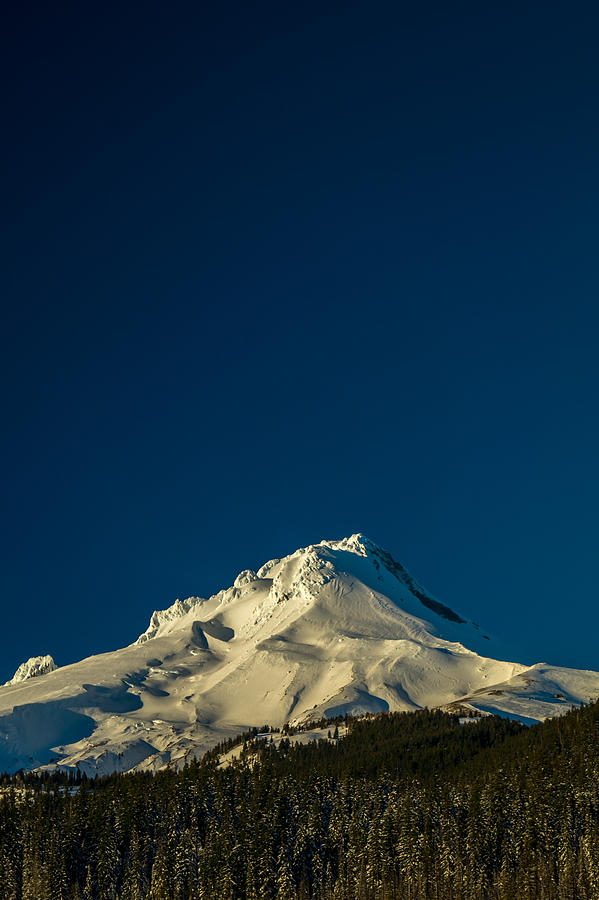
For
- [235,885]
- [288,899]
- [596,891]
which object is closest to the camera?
[596,891]

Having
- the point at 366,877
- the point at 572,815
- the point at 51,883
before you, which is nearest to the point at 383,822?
the point at 366,877

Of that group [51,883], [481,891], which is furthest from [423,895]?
[51,883]

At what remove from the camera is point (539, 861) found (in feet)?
596

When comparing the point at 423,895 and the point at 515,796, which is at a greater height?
the point at 515,796

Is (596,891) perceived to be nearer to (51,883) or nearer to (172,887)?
(172,887)

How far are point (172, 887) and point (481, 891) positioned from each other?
2554 inches

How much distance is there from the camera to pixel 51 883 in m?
199

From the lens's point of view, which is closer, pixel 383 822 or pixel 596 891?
pixel 596 891

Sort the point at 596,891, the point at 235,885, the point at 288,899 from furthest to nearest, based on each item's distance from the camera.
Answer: the point at 235,885, the point at 288,899, the point at 596,891

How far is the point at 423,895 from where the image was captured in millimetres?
185125

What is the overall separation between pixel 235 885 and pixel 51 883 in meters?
41.5

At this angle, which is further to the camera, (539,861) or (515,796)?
(515,796)

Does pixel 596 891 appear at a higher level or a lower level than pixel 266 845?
lower

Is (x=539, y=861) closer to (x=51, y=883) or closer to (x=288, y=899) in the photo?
(x=288, y=899)
